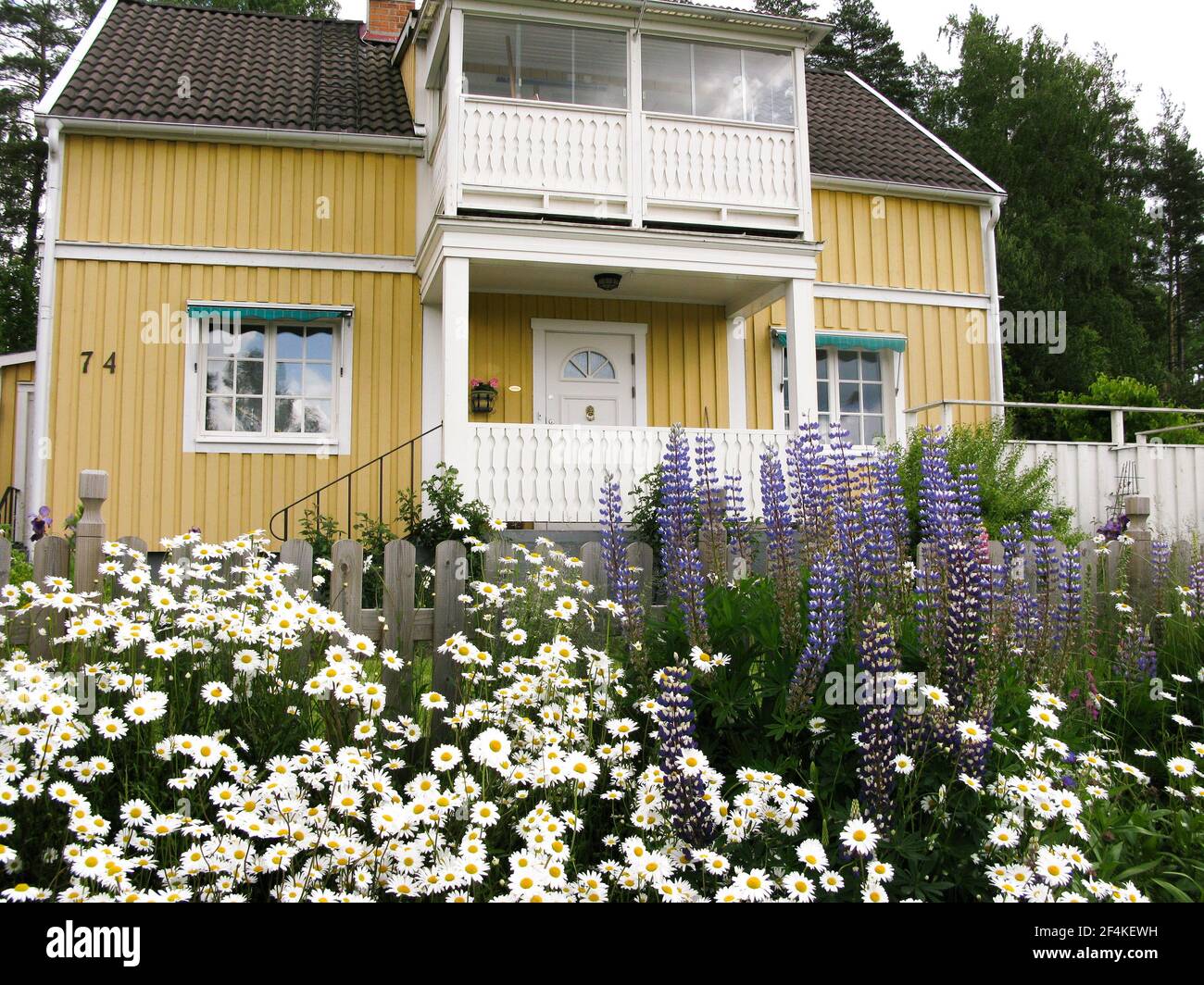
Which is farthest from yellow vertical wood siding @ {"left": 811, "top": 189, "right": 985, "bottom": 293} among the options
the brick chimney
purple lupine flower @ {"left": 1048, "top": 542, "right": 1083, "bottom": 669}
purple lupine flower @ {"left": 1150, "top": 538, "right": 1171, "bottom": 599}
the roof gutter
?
purple lupine flower @ {"left": 1048, "top": 542, "right": 1083, "bottom": 669}

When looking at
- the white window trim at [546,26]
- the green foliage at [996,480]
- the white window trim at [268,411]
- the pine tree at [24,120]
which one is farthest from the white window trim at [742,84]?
the pine tree at [24,120]

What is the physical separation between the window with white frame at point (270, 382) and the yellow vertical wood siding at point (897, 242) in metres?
6.08

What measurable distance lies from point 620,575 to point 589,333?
769 cm

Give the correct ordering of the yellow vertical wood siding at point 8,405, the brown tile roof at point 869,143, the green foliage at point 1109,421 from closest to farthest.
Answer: the brown tile roof at point 869,143, the yellow vertical wood siding at point 8,405, the green foliage at point 1109,421

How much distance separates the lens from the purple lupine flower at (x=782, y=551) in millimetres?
3291

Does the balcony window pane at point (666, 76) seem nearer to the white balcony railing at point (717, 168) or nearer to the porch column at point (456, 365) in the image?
the white balcony railing at point (717, 168)

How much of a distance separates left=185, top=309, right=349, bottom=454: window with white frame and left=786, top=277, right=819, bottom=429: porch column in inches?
189

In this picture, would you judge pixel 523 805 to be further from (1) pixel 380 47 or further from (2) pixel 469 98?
(1) pixel 380 47

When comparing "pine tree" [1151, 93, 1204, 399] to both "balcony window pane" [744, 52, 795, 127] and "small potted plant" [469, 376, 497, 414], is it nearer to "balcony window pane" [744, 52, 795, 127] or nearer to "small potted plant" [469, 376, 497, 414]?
"balcony window pane" [744, 52, 795, 127]

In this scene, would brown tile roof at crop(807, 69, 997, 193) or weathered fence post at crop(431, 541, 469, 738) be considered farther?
brown tile roof at crop(807, 69, 997, 193)

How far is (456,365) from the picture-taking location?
9102 mm

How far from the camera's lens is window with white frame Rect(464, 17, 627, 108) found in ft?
31.7
